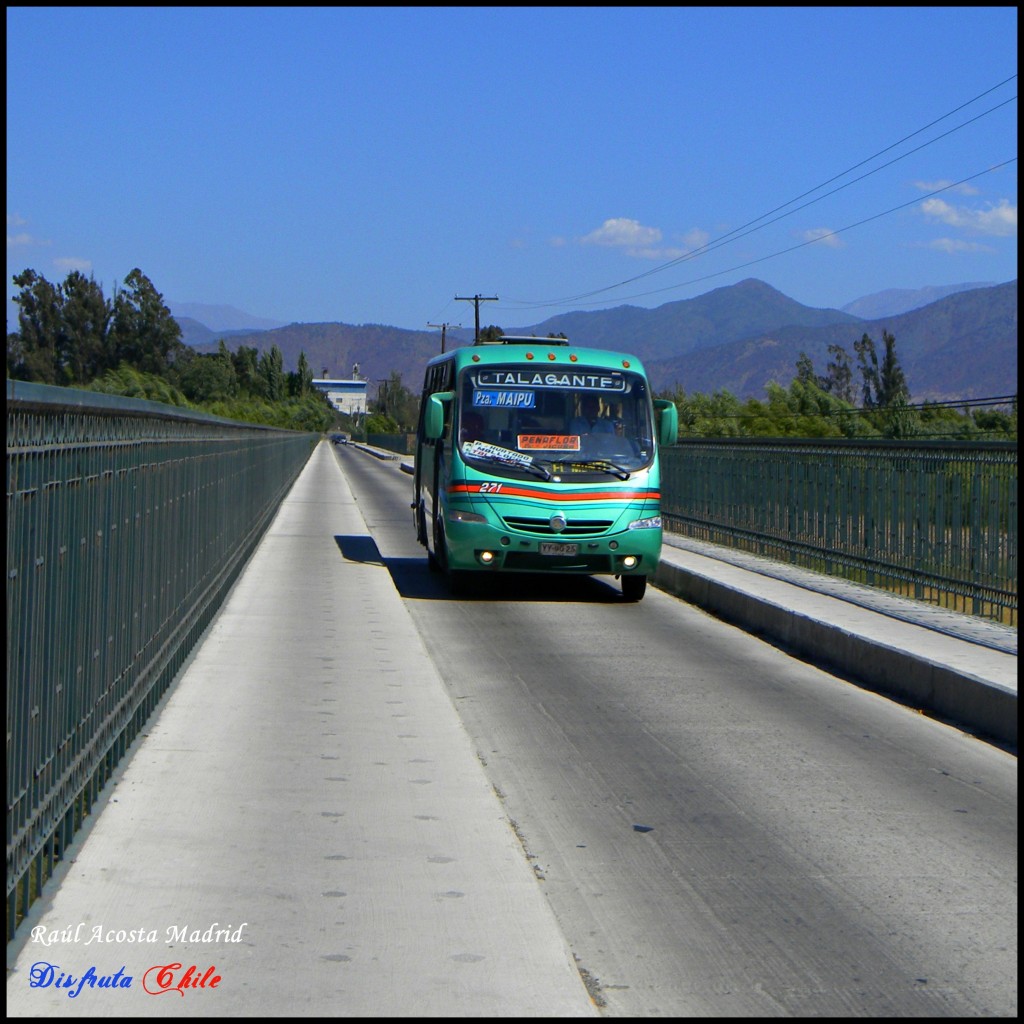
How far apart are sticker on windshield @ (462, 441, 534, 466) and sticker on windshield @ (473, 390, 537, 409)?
1.76ft

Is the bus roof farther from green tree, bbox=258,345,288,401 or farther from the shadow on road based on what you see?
green tree, bbox=258,345,288,401

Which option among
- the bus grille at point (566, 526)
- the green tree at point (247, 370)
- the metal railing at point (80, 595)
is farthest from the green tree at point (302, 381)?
the metal railing at point (80, 595)

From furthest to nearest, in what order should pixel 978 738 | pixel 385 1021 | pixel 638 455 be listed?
pixel 638 455, pixel 978 738, pixel 385 1021

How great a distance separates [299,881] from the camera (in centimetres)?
516

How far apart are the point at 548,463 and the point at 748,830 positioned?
351 inches

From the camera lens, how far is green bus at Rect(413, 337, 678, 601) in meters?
14.7

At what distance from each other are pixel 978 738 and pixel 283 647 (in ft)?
16.8

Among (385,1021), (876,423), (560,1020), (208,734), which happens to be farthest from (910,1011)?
(876,423)

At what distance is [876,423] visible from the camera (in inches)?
2697

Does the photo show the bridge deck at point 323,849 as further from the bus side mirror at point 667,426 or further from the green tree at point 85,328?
the green tree at point 85,328

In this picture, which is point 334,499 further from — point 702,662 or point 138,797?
point 138,797

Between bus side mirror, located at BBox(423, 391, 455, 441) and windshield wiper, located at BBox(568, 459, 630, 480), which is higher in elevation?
bus side mirror, located at BBox(423, 391, 455, 441)

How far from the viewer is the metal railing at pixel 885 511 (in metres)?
12.3

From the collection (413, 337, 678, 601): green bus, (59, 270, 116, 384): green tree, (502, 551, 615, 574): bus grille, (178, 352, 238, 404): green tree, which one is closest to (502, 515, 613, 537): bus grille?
(413, 337, 678, 601): green bus
